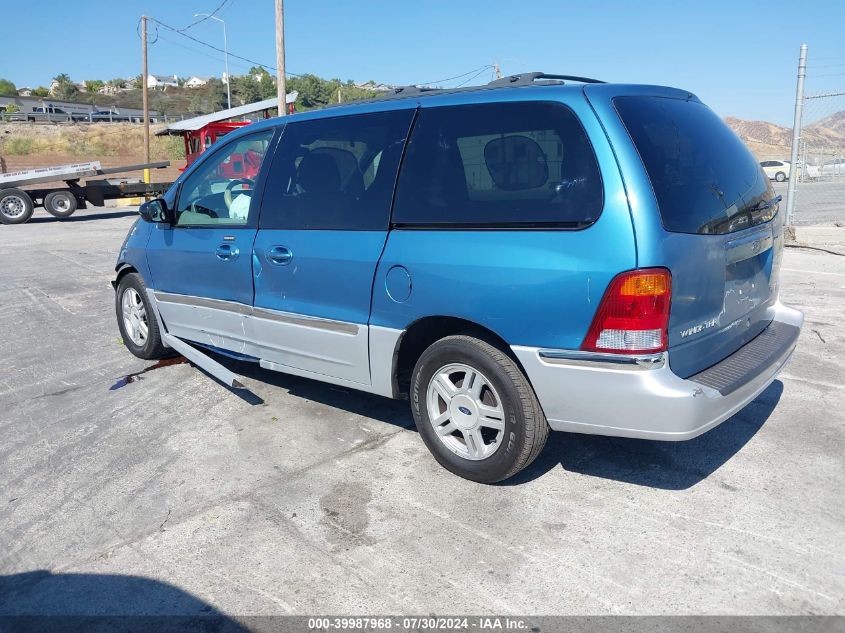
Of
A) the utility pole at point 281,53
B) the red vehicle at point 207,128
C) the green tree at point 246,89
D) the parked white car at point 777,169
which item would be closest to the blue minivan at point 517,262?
the red vehicle at point 207,128

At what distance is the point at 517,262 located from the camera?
10.5 ft

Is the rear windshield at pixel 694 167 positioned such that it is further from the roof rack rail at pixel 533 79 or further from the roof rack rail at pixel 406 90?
the roof rack rail at pixel 406 90

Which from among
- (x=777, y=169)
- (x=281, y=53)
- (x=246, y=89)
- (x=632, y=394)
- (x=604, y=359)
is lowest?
(x=632, y=394)

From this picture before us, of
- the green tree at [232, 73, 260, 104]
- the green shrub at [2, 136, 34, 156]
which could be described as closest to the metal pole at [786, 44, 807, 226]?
the green shrub at [2, 136, 34, 156]

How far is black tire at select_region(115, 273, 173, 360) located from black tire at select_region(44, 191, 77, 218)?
52.6 ft

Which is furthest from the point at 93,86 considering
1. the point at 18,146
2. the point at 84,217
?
the point at 84,217

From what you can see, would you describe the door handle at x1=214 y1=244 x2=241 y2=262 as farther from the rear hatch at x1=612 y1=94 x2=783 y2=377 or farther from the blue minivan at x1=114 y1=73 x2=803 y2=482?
the rear hatch at x1=612 y1=94 x2=783 y2=377

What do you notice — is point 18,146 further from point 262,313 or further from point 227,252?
point 262,313

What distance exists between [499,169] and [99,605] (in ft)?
8.28

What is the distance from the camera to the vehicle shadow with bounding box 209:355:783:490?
12.1 ft

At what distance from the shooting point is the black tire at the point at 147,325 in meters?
5.67

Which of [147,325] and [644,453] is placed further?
[147,325]

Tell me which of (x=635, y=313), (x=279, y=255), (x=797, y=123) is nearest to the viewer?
(x=635, y=313)

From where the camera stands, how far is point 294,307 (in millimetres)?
4227
